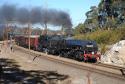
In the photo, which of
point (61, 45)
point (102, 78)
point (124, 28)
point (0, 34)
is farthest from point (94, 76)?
point (0, 34)

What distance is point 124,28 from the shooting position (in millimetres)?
52906

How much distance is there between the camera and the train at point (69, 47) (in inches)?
1284

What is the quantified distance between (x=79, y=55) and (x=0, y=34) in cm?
7448

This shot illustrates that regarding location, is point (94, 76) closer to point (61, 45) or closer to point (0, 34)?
point (61, 45)

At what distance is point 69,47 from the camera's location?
36.7 m

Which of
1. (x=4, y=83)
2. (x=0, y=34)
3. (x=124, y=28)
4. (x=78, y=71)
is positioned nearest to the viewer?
(x=4, y=83)

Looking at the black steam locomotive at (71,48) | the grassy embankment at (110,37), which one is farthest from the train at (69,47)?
the grassy embankment at (110,37)

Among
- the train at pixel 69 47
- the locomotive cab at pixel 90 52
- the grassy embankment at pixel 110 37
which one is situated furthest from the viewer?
the grassy embankment at pixel 110 37

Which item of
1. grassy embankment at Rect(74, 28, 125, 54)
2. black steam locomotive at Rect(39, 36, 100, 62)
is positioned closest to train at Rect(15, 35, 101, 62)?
black steam locomotive at Rect(39, 36, 100, 62)

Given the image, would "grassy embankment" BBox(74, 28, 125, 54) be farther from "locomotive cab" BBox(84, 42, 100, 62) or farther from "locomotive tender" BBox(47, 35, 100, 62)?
"locomotive cab" BBox(84, 42, 100, 62)

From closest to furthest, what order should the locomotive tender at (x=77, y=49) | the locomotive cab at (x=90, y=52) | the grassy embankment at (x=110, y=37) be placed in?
the locomotive cab at (x=90, y=52) < the locomotive tender at (x=77, y=49) < the grassy embankment at (x=110, y=37)

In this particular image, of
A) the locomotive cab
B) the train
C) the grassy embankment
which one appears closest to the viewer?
the locomotive cab

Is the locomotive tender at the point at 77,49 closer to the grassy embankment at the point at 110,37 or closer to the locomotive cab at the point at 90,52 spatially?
the locomotive cab at the point at 90,52

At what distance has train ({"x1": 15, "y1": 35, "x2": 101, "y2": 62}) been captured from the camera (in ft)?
107
